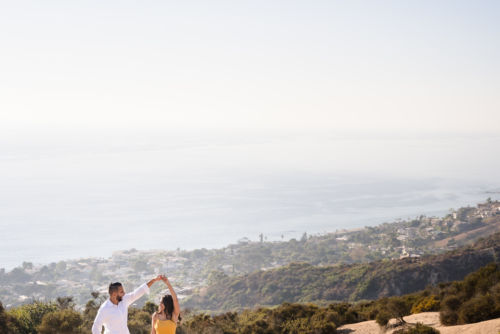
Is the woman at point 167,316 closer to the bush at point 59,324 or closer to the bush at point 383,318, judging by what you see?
the bush at point 59,324

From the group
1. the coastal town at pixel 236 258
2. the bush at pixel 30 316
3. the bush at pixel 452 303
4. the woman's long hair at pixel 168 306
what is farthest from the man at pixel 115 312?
the coastal town at pixel 236 258

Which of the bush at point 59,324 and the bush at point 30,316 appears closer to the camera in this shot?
the bush at point 59,324

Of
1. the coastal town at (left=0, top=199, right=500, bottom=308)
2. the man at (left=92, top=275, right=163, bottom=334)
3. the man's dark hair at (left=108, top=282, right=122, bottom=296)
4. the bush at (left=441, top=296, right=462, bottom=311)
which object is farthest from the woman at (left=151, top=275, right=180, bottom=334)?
the coastal town at (left=0, top=199, right=500, bottom=308)

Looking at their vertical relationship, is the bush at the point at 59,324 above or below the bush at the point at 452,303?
below

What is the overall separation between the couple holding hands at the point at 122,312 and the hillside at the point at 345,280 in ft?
99.9

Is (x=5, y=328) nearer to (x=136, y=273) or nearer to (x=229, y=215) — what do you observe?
(x=136, y=273)

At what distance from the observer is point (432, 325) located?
380 inches

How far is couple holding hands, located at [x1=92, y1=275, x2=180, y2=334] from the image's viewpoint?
3824 millimetres

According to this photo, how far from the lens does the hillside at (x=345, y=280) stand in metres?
32.1

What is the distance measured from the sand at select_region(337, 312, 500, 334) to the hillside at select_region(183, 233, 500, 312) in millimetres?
22017

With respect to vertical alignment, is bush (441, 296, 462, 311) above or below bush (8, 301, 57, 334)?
above

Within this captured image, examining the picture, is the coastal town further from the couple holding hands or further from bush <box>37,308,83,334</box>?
the couple holding hands

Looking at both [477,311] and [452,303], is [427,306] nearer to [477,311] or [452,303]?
[452,303]

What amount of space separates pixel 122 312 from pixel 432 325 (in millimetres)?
7784
